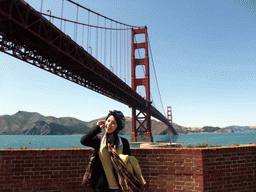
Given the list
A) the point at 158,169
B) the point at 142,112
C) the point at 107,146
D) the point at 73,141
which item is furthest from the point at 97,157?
the point at 73,141

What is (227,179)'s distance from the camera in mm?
3691

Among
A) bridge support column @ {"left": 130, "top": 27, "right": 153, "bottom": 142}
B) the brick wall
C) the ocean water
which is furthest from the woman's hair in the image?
bridge support column @ {"left": 130, "top": 27, "right": 153, "bottom": 142}

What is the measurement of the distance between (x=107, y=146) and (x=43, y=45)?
15395mm

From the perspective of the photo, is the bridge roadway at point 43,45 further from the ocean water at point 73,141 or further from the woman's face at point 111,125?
the woman's face at point 111,125

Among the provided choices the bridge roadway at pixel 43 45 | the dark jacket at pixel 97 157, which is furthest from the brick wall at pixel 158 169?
the bridge roadway at pixel 43 45

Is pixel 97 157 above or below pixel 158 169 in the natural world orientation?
above

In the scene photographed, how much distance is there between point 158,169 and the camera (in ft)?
12.4

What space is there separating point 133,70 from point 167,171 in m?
37.9

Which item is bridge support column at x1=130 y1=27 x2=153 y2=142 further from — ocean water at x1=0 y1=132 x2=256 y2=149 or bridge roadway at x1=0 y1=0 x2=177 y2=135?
bridge roadway at x1=0 y1=0 x2=177 y2=135

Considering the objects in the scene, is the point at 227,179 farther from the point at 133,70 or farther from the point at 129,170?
the point at 133,70

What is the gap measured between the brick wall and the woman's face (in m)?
1.66

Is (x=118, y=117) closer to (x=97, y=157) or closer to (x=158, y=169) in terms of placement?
(x=97, y=157)

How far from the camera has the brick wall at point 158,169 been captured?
358 cm

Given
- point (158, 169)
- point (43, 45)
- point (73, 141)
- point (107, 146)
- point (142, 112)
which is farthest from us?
point (73, 141)
